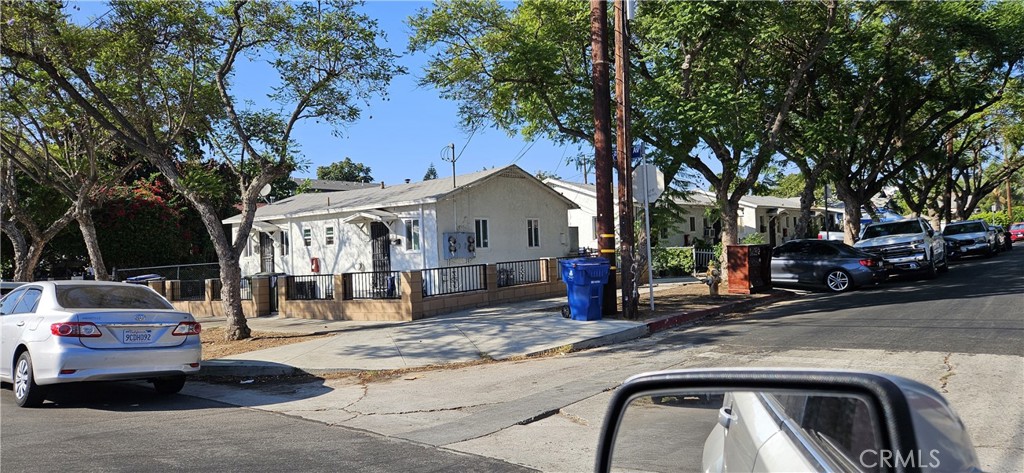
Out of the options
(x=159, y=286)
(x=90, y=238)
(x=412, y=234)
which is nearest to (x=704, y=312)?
(x=412, y=234)

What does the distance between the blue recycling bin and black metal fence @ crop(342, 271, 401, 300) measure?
17.2 ft

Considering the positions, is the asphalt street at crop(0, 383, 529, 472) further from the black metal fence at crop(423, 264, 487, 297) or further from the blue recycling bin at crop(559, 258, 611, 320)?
the black metal fence at crop(423, 264, 487, 297)

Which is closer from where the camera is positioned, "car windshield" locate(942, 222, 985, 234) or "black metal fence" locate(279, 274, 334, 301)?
"black metal fence" locate(279, 274, 334, 301)

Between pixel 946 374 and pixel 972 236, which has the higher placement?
pixel 972 236

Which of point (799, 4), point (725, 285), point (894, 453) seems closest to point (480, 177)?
point (725, 285)

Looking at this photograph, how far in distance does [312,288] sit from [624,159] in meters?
9.35

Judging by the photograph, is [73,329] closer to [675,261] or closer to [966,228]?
[675,261]

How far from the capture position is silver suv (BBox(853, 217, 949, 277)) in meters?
19.9

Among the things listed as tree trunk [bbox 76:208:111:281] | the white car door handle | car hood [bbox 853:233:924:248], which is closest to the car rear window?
the white car door handle

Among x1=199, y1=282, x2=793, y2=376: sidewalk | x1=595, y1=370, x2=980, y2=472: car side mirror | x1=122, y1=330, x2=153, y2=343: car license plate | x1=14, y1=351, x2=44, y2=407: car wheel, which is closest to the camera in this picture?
x1=595, y1=370, x2=980, y2=472: car side mirror

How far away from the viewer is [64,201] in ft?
89.9

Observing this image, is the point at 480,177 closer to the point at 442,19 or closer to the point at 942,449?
the point at 442,19

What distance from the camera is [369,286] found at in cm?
1716

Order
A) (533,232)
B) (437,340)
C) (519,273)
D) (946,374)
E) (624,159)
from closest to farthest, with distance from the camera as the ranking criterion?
1. (946,374)
2. (437,340)
3. (624,159)
4. (519,273)
5. (533,232)
